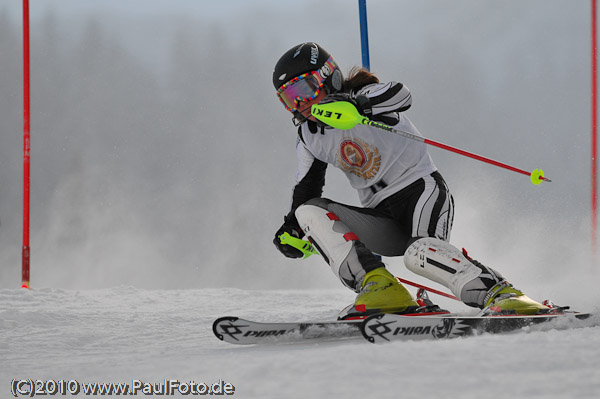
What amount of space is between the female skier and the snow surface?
36 cm

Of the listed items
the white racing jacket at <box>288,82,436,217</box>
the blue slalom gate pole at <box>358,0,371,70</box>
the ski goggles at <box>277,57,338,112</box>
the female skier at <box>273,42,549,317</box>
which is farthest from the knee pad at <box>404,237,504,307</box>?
the blue slalom gate pole at <box>358,0,371,70</box>

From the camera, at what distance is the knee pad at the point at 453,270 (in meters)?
1.84

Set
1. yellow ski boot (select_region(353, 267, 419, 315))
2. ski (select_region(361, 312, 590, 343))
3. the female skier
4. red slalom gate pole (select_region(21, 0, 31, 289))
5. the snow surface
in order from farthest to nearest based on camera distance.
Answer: red slalom gate pole (select_region(21, 0, 31, 289)), the female skier, yellow ski boot (select_region(353, 267, 419, 315)), ski (select_region(361, 312, 590, 343)), the snow surface

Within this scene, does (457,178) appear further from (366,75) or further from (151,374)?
(151,374)

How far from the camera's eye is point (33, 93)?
409 inches

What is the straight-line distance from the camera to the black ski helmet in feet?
7.25

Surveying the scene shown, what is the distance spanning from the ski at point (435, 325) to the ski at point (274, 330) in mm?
182

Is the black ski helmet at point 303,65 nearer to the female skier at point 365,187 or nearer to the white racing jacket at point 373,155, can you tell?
the female skier at point 365,187

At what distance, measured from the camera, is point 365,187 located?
7.65ft

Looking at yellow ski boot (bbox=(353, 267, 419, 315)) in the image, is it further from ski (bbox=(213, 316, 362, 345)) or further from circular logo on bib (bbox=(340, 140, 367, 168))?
circular logo on bib (bbox=(340, 140, 367, 168))

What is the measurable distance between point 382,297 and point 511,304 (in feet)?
1.19

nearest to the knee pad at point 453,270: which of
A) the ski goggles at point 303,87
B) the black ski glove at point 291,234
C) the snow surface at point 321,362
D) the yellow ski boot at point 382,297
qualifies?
the yellow ski boot at point 382,297

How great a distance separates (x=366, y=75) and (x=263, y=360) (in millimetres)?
1316

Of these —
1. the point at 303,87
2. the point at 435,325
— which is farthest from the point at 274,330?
the point at 303,87
